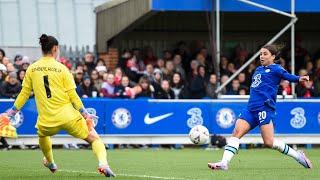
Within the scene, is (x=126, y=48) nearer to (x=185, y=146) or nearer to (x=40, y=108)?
(x=185, y=146)

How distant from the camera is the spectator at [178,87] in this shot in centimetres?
2350

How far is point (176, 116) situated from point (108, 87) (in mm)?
2032

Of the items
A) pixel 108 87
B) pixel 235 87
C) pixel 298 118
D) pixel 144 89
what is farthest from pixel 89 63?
pixel 298 118

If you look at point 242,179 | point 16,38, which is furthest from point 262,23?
point 242,179

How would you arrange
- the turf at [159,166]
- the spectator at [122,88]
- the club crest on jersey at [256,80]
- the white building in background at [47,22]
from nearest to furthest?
the turf at [159,166] < the club crest on jersey at [256,80] < the spectator at [122,88] < the white building in background at [47,22]

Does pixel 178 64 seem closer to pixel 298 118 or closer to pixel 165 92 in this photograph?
pixel 165 92

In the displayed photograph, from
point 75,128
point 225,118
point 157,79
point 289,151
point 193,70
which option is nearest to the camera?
point 75,128

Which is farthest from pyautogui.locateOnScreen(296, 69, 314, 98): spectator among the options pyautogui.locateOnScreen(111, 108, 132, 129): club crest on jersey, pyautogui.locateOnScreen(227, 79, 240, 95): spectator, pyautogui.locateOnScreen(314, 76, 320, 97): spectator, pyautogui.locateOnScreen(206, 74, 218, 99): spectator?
pyautogui.locateOnScreen(111, 108, 132, 129): club crest on jersey

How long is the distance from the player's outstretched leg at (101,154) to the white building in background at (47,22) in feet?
56.2

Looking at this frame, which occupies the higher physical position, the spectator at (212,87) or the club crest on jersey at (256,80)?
the club crest on jersey at (256,80)

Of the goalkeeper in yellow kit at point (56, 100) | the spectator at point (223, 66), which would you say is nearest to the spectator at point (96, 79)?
the spectator at point (223, 66)

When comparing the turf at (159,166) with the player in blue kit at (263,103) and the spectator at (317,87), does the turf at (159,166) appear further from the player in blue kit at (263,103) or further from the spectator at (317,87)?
the spectator at (317,87)

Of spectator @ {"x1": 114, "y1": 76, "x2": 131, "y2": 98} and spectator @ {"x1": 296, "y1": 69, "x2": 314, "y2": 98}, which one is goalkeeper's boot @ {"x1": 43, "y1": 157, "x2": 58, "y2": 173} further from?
Result: spectator @ {"x1": 296, "y1": 69, "x2": 314, "y2": 98}

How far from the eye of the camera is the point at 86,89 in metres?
23.1
